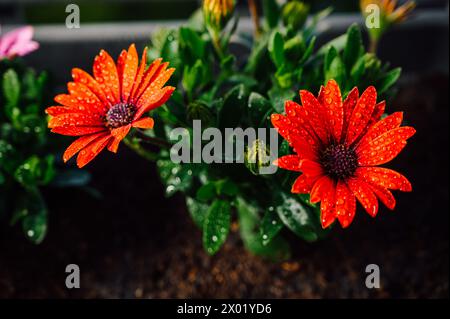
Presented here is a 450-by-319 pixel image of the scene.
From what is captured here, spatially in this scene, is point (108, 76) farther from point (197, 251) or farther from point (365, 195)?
point (197, 251)

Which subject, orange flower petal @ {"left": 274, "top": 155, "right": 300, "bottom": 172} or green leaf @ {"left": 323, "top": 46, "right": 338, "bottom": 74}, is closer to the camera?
orange flower petal @ {"left": 274, "top": 155, "right": 300, "bottom": 172}

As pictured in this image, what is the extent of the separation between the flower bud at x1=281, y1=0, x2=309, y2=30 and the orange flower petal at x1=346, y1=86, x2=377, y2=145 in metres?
0.38

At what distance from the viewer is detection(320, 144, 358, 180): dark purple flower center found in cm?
77

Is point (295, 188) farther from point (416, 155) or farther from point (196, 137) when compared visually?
point (416, 155)

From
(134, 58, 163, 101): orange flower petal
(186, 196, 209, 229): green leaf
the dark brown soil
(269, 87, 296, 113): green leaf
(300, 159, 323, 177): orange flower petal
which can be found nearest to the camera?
(300, 159, 323, 177): orange flower petal

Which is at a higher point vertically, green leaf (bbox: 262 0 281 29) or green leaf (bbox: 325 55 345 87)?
green leaf (bbox: 262 0 281 29)

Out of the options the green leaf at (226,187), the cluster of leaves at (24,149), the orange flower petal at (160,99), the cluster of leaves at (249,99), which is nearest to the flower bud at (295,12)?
the cluster of leaves at (249,99)

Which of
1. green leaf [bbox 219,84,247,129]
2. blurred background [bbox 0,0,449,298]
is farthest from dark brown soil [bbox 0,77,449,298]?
green leaf [bbox 219,84,247,129]

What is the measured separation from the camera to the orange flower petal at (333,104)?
74 cm

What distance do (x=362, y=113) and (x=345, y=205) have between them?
0.15 metres

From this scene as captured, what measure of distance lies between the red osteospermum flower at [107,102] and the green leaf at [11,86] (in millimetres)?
381

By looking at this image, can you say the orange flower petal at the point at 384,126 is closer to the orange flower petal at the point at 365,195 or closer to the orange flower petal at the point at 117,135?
the orange flower petal at the point at 365,195

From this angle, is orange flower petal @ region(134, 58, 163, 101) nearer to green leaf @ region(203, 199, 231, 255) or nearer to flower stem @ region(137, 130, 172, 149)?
flower stem @ region(137, 130, 172, 149)

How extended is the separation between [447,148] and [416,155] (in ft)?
0.30
